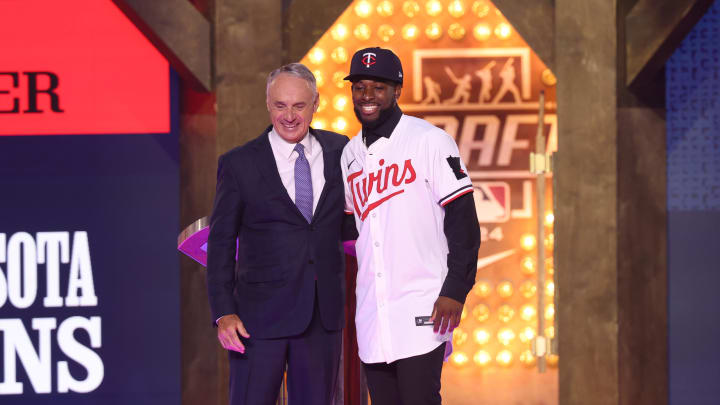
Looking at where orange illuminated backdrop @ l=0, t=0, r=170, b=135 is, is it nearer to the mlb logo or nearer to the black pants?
the mlb logo

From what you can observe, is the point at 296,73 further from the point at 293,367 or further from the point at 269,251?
the point at 293,367

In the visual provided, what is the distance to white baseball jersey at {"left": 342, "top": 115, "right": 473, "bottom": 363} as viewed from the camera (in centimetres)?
225

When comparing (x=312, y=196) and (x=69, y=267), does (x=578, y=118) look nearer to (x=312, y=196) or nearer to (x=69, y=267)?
(x=312, y=196)

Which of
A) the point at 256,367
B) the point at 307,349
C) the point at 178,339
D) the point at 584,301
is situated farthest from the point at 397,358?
the point at 178,339

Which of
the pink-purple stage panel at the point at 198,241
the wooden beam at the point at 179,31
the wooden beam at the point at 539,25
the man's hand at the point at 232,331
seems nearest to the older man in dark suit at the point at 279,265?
the man's hand at the point at 232,331

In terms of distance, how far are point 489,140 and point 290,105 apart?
2486mm

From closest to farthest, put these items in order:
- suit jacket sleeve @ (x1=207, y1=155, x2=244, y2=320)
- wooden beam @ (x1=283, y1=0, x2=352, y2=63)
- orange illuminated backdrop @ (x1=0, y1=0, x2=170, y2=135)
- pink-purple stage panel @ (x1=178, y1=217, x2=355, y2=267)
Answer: suit jacket sleeve @ (x1=207, y1=155, x2=244, y2=320), pink-purple stage panel @ (x1=178, y1=217, x2=355, y2=267), wooden beam @ (x1=283, y1=0, x2=352, y2=63), orange illuminated backdrop @ (x1=0, y1=0, x2=170, y2=135)

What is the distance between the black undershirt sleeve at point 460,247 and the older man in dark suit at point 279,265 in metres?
0.34

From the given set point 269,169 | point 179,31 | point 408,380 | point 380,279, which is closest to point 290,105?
point 269,169

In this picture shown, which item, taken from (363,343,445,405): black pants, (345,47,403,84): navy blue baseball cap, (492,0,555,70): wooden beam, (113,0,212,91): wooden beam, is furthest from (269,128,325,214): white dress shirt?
(492,0,555,70): wooden beam

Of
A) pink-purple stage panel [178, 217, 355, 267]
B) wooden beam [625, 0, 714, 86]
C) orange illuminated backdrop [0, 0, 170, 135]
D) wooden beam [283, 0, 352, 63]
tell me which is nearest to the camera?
pink-purple stage panel [178, 217, 355, 267]

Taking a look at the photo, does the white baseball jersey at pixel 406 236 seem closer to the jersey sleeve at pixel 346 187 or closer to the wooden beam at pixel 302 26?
the jersey sleeve at pixel 346 187

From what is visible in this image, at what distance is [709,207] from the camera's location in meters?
4.54

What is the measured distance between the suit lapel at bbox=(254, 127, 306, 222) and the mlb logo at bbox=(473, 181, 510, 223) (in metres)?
2.45
